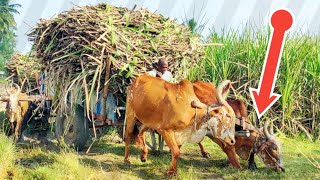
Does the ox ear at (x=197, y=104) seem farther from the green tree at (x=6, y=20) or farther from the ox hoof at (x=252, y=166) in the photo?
the green tree at (x=6, y=20)

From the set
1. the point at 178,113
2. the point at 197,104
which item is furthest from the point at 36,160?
the point at 197,104

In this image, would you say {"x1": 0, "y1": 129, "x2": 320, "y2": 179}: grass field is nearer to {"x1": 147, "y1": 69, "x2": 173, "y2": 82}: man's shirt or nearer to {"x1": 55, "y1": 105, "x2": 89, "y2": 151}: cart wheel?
{"x1": 55, "y1": 105, "x2": 89, "y2": 151}: cart wheel

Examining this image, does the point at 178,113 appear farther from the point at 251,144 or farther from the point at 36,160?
the point at 36,160

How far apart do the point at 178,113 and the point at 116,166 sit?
4.81 feet

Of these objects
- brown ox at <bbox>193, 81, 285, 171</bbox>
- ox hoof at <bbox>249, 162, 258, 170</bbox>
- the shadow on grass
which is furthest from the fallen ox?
the shadow on grass

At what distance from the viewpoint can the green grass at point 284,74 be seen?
9.95 metres

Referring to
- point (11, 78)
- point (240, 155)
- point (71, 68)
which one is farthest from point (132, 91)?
point (11, 78)

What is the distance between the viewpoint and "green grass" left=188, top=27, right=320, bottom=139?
392 inches

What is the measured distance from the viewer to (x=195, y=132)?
605cm

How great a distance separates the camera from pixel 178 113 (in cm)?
589

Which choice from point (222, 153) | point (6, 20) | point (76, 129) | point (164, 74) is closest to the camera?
point (164, 74)

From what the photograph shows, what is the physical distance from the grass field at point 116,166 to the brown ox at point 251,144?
6.6 inches

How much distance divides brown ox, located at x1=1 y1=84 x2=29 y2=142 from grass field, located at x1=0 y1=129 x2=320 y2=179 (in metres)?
1.53

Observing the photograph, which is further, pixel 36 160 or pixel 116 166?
pixel 36 160
